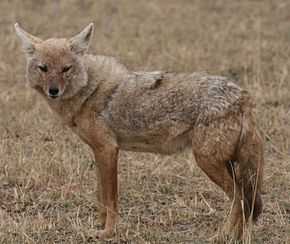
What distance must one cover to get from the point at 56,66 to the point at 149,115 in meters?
0.80

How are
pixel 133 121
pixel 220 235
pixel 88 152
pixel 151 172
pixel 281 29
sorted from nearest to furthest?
pixel 220 235
pixel 133 121
pixel 151 172
pixel 88 152
pixel 281 29

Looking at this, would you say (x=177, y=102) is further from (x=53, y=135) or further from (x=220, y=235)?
(x=53, y=135)

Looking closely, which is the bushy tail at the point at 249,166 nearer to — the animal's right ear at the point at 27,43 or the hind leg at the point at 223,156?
the hind leg at the point at 223,156

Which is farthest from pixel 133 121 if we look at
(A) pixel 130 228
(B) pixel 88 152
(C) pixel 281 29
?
(C) pixel 281 29

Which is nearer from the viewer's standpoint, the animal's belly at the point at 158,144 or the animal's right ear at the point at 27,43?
the animal's belly at the point at 158,144

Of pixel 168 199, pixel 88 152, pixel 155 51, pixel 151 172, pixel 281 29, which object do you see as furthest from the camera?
pixel 281 29

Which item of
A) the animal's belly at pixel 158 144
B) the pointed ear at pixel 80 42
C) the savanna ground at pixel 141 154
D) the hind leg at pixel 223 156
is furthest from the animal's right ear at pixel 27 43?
the hind leg at pixel 223 156

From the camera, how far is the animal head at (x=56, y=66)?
612cm

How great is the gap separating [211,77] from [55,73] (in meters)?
1.17

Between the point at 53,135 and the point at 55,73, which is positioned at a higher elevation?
the point at 55,73

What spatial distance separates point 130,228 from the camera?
6.11m

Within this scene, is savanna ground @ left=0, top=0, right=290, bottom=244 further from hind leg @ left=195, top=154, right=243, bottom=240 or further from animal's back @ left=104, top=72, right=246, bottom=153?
animal's back @ left=104, top=72, right=246, bottom=153

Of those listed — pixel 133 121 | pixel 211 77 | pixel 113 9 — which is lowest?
pixel 113 9

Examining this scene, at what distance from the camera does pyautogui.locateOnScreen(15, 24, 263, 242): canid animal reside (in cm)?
577
